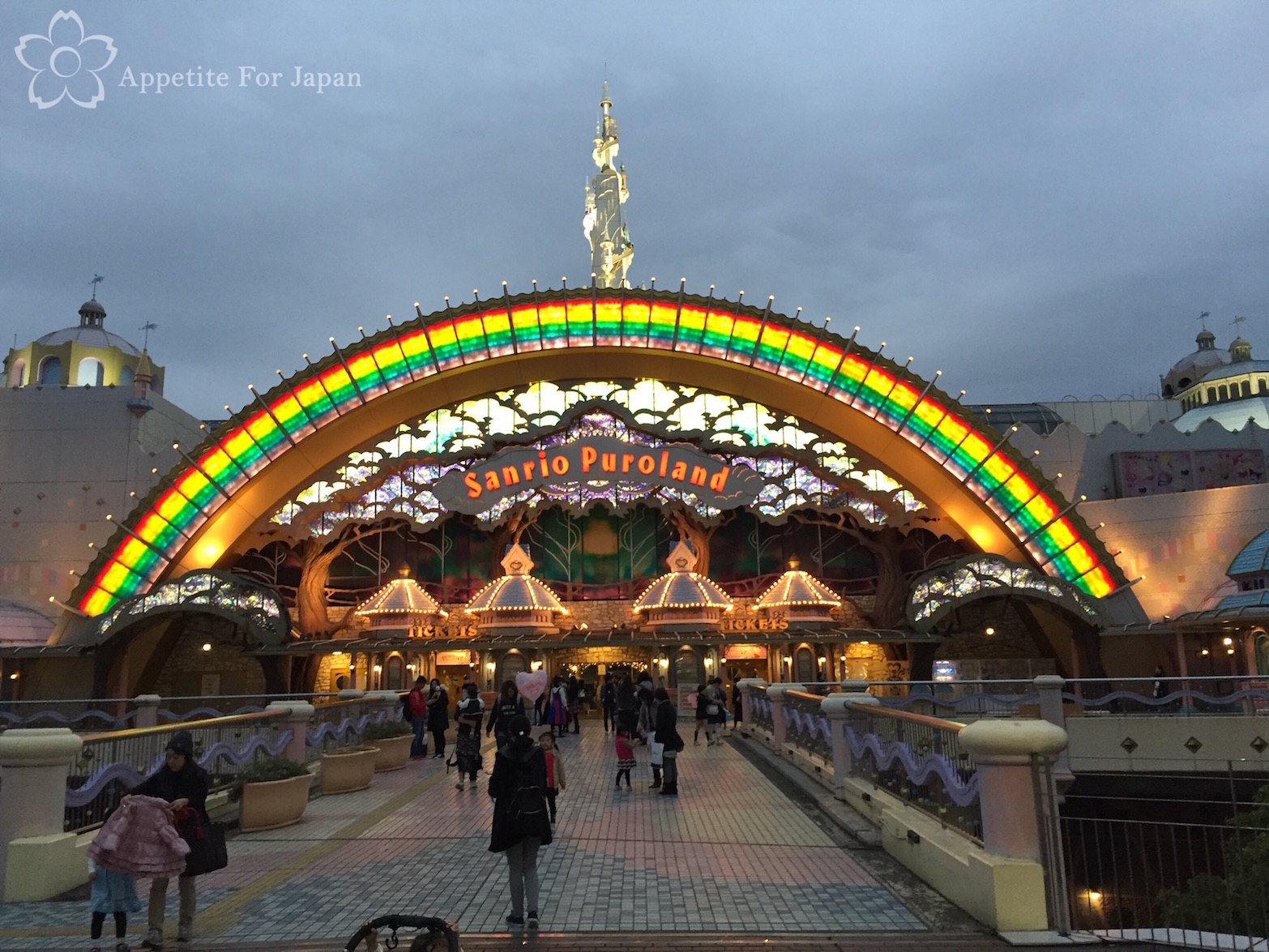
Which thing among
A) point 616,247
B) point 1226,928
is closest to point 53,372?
point 616,247

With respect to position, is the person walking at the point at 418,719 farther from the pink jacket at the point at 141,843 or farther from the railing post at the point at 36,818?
the pink jacket at the point at 141,843

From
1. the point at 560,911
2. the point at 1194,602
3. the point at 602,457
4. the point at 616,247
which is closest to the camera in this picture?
the point at 560,911

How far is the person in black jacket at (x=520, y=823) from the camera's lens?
9.01 m

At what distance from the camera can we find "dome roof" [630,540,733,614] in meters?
33.7

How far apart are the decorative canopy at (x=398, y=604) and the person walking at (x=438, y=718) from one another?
36.9ft

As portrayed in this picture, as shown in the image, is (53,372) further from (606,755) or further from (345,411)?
(606,755)

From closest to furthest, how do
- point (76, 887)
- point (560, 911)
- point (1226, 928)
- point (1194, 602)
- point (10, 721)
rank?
1. point (560, 911)
2. point (76, 887)
3. point (1226, 928)
4. point (10, 721)
5. point (1194, 602)

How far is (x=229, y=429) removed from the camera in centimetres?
3422

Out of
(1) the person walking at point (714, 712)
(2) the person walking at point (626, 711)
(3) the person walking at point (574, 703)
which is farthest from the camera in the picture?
(3) the person walking at point (574, 703)

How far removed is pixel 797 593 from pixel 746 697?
21.5ft

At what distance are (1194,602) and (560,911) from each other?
30.1 meters

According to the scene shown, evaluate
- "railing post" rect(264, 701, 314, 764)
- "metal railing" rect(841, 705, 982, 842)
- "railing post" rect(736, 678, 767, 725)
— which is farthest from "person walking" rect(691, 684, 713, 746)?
"railing post" rect(264, 701, 314, 764)

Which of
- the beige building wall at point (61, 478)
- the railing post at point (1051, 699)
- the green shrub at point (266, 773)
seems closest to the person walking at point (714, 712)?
the railing post at point (1051, 699)

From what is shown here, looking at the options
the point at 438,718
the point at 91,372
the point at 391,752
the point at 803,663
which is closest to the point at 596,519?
the point at 803,663
